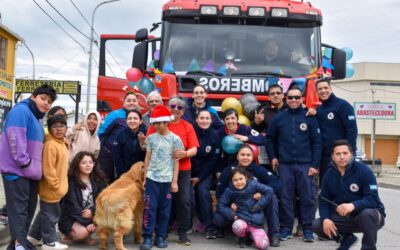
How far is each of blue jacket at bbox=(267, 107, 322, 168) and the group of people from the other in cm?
1

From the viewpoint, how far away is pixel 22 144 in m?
4.73

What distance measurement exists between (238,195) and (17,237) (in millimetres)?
2600

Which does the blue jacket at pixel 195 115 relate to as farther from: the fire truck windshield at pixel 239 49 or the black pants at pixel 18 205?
the black pants at pixel 18 205

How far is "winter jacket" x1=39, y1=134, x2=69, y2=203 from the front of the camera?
507 centimetres

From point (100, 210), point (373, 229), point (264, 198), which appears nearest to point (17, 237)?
point (100, 210)

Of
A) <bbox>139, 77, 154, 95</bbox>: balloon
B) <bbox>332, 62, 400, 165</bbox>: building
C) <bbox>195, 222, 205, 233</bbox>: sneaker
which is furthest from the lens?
<bbox>332, 62, 400, 165</bbox>: building

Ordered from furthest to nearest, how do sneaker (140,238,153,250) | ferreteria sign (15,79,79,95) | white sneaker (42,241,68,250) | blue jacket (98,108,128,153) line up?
ferreteria sign (15,79,79,95) → blue jacket (98,108,128,153) → sneaker (140,238,153,250) → white sneaker (42,241,68,250)

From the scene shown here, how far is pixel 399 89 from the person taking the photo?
4953 cm

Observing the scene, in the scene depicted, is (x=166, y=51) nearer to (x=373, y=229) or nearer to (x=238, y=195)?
(x=238, y=195)

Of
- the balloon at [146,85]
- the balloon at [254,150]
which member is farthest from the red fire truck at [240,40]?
the balloon at [254,150]

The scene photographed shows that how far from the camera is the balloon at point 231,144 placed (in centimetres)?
616

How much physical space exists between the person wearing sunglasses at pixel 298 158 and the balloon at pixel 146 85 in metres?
2.39

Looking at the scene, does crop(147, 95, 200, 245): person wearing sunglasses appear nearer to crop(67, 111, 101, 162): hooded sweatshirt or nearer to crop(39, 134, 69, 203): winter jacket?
crop(67, 111, 101, 162): hooded sweatshirt

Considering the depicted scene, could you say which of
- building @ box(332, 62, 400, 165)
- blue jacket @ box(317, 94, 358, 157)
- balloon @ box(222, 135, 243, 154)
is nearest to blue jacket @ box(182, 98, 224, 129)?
balloon @ box(222, 135, 243, 154)
